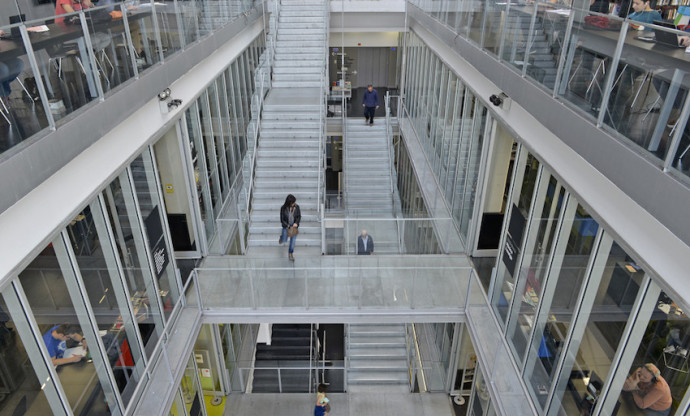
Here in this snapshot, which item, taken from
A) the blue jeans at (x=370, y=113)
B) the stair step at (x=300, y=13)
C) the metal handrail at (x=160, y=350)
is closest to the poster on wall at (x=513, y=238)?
the metal handrail at (x=160, y=350)

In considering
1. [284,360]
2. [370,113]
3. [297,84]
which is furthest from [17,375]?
[370,113]

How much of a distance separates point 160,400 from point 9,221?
3.46 meters

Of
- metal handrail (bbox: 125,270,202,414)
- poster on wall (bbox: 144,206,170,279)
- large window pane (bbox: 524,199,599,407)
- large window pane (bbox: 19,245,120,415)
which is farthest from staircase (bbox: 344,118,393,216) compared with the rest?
large window pane (bbox: 19,245,120,415)

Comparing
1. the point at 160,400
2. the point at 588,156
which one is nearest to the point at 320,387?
the point at 160,400

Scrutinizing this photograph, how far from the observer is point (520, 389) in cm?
624

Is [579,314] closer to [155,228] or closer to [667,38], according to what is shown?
[667,38]

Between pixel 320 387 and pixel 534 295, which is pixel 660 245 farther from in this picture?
pixel 320 387

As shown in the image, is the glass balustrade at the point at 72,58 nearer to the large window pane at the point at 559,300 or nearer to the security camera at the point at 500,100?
the security camera at the point at 500,100

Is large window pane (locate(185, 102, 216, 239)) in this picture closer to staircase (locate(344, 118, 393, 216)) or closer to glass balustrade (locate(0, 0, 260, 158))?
glass balustrade (locate(0, 0, 260, 158))

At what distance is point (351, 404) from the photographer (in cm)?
1050

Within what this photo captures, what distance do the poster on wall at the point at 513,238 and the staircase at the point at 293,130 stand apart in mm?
4322

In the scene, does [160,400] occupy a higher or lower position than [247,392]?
higher

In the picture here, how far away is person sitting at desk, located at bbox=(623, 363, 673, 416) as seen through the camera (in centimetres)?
372

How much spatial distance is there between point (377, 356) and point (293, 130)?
19.5 feet
